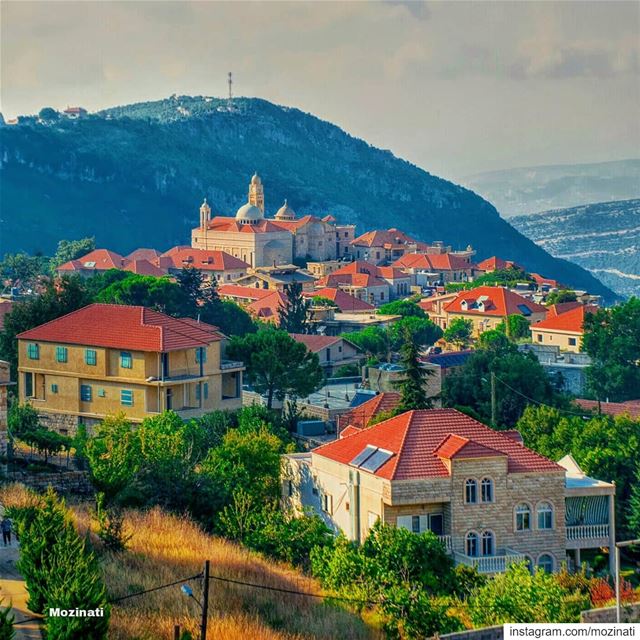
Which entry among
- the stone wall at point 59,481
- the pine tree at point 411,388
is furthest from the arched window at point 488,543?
the pine tree at point 411,388

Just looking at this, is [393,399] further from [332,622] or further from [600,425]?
[332,622]

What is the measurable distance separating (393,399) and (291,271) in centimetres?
7146

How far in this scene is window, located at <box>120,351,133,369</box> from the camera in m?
39.6

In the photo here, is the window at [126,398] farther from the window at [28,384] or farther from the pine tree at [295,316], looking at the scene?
the pine tree at [295,316]

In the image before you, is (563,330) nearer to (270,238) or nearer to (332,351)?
(332,351)

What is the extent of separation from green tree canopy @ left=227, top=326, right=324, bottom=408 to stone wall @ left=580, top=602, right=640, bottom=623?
1065 inches

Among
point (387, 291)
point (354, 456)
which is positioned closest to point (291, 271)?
point (387, 291)

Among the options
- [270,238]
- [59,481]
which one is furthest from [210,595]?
[270,238]

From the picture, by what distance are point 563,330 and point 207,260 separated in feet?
139

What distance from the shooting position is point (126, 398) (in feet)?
131

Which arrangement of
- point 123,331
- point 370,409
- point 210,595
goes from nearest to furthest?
point 210,595
point 123,331
point 370,409

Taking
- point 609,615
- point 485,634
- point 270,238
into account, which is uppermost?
point 270,238

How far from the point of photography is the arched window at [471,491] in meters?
28.5

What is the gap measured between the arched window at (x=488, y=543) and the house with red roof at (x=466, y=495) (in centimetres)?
2
